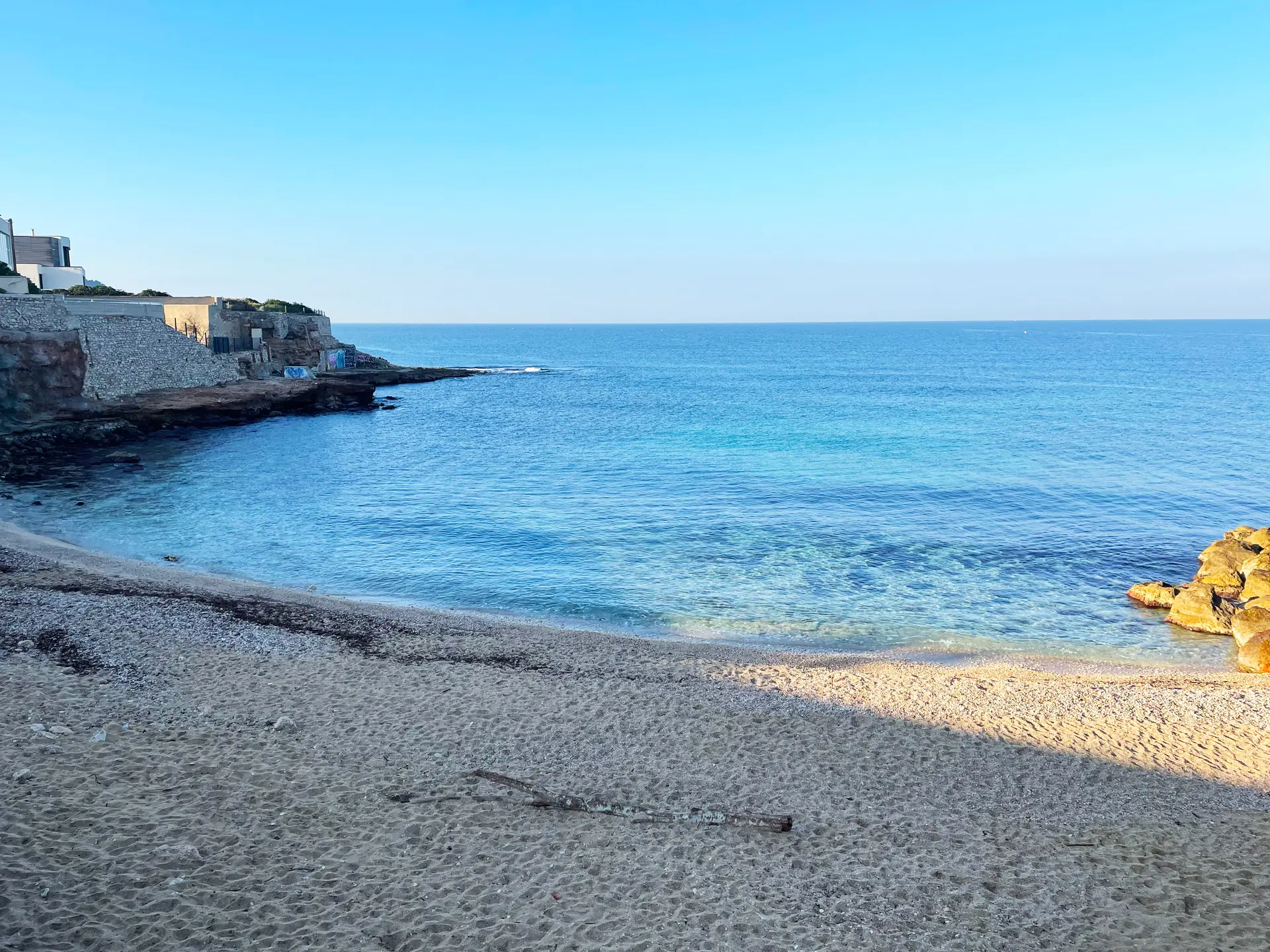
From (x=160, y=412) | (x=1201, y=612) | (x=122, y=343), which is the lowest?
(x=1201, y=612)

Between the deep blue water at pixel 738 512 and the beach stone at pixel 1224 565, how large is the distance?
33.1 inches

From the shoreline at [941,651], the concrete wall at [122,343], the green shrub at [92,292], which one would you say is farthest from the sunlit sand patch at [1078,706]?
the green shrub at [92,292]

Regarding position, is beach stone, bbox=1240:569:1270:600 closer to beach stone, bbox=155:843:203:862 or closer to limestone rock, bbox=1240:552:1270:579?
limestone rock, bbox=1240:552:1270:579

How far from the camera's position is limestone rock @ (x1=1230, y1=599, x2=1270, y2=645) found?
17.3m

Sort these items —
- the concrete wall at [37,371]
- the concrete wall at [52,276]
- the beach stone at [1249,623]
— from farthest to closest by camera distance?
the concrete wall at [52,276] → the concrete wall at [37,371] → the beach stone at [1249,623]

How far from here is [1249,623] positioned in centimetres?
1758

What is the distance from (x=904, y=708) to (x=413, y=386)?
70.2m

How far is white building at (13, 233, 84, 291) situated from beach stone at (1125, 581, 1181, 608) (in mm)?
66308

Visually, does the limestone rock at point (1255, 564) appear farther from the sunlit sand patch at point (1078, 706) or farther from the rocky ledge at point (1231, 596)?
the sunlit sand patch at point (1078, 706)

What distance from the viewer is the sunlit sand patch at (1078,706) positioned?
11.5 metres

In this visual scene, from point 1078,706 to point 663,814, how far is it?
7.70m

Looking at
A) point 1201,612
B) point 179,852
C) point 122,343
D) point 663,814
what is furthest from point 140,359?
point 1201,612

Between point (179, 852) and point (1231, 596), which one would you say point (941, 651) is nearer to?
point (1231, 596)

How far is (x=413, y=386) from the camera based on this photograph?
254ft
